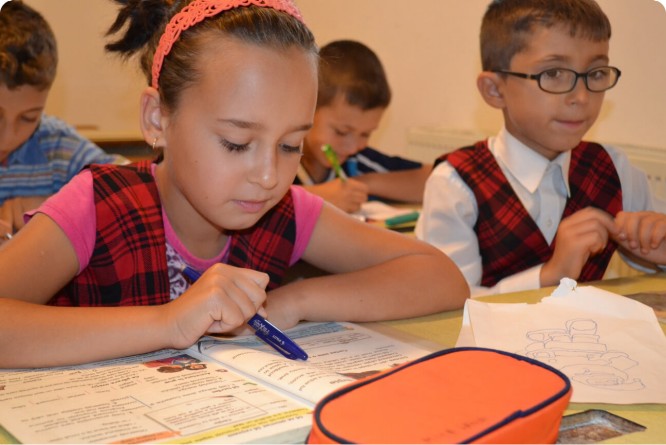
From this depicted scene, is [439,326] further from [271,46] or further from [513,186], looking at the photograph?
[513,186]

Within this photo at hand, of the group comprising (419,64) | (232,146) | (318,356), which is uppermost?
(419,64)

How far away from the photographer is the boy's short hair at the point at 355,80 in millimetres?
2531

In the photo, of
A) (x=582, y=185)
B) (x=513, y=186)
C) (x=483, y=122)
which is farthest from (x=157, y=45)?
(x=483, y=122)

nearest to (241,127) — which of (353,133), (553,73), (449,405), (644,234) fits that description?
(449,405)

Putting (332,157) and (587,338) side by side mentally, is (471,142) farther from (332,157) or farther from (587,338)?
(587,338)

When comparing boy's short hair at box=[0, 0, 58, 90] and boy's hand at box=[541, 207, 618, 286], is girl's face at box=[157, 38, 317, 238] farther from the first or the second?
boy's short hair at box=[0, 0, 58, 90]

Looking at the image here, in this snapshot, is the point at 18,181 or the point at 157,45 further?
the point at 18,181

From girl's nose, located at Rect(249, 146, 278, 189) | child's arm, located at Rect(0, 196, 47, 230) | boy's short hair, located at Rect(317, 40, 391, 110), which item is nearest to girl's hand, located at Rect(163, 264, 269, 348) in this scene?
girl's nose, located at Rect(249, 146, 278, 189)

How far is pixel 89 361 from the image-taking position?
0.90m

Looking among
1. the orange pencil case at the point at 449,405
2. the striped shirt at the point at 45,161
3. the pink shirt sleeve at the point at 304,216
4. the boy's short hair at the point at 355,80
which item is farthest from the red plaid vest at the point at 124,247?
the boy's short hair at the point at 355,80

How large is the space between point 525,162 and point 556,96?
0.15m

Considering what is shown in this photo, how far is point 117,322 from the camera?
93 cm

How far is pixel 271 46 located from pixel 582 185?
3.17ft

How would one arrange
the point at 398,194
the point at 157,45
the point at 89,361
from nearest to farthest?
the point at 89,361 → the point at 157,45 → the point at 398,194
